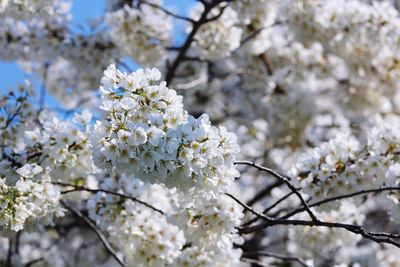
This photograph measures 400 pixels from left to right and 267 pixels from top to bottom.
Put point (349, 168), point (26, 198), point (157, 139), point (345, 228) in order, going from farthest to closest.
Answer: point (349, 168) → point (26, 198) → point (345, 228) → point (157, 139)

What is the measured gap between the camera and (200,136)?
259 centimetres

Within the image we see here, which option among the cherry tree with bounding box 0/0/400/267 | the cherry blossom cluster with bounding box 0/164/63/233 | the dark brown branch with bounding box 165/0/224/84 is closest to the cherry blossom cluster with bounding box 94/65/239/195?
the cherry tree with bounding box 0/0/400/267

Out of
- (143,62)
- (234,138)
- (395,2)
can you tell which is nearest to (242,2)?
(143,62)

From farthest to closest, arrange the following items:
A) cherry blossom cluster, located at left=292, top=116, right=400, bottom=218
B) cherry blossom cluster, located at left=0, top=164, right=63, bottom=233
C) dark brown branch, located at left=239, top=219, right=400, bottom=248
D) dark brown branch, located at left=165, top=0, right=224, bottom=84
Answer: dark brown branch, located at left=165, top=0, right=224, bottom=84 → cherry blossom cluster, located at left=292, top=116, right=400, bottom=218 → cherry blossom cluster, located at left=0, top=164, right=63, bottom=233 → dark brown branch, located at left=239, top=219, right=400, bottom=248

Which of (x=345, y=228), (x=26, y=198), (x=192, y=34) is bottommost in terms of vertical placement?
(x=26, y=198)

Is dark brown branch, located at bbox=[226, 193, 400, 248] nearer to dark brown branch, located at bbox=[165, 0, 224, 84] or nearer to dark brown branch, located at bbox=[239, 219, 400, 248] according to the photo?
dark brown branch, located at bbox=[239, 219, 400, 248]

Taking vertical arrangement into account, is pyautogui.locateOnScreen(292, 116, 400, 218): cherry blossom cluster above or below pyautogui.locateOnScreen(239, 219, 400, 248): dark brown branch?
above

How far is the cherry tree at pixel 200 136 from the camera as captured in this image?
272 centimetres

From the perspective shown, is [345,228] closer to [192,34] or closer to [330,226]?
[330,226]

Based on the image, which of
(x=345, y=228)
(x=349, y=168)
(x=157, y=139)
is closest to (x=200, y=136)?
(x=157, y=139)

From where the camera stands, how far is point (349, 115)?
899cm

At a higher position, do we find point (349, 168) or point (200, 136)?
point (349, 168)

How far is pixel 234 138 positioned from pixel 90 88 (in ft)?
15.8

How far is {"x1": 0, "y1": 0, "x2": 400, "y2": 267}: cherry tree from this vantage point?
2.72 m
